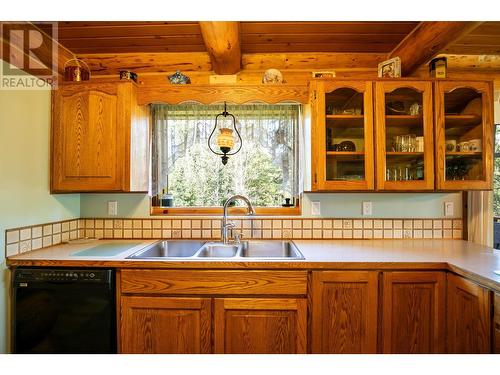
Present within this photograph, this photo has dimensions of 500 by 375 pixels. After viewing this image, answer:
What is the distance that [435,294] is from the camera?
1.51m

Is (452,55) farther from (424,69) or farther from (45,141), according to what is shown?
(45,141)

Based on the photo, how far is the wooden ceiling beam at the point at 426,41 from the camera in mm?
1565

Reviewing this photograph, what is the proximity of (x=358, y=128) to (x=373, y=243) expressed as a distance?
0.82 meters

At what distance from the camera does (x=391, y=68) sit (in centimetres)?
192

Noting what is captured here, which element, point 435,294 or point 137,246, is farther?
point 137,246

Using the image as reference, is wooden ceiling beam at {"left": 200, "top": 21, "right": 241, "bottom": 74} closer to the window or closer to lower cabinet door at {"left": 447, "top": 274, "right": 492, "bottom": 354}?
the window

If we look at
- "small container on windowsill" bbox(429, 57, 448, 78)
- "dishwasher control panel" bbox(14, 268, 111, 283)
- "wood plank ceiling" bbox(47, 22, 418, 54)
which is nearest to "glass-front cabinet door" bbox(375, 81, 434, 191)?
"small container on windowsill" bbox(429, 57, 448, 78)

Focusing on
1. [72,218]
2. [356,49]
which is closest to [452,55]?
[356,49]

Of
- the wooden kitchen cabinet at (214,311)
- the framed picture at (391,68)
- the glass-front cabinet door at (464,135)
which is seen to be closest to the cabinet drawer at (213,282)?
the wooden kitchen cabinet at (214,311)

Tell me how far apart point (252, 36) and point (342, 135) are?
95cm

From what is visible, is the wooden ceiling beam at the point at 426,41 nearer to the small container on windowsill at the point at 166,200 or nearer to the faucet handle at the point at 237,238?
the faucet handle at the point at 237,238

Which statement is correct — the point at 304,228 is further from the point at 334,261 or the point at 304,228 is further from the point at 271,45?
the point at 271,45
